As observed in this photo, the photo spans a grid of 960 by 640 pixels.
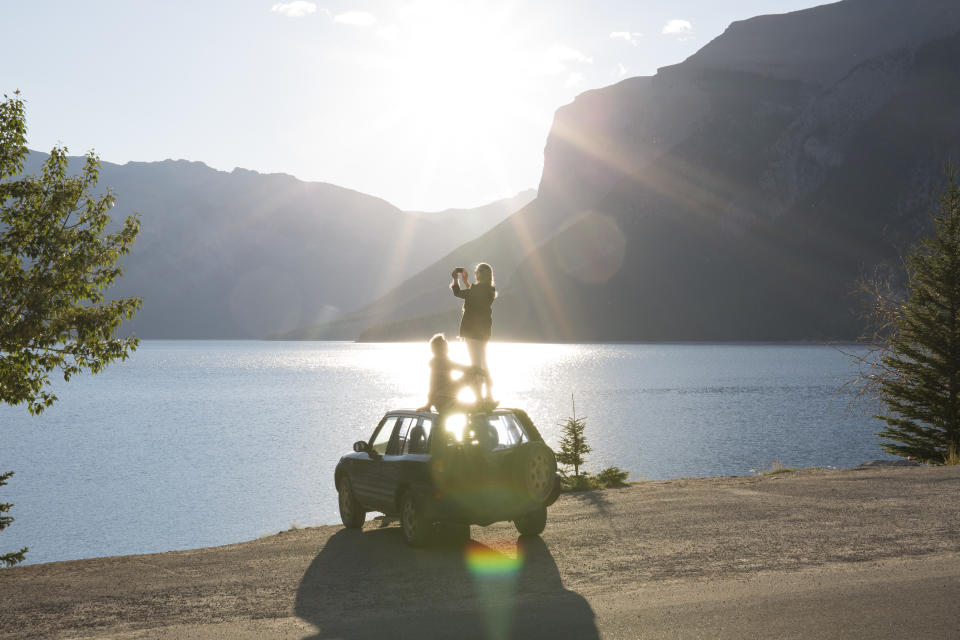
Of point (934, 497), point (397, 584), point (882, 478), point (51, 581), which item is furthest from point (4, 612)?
point (882, 478)

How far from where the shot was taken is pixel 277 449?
56344mm

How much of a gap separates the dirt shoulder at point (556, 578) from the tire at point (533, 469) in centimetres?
83

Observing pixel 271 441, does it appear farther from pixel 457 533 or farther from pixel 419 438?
pixel 419 438

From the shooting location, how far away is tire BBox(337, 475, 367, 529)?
1273cm

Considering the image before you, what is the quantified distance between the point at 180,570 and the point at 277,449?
1864 inches

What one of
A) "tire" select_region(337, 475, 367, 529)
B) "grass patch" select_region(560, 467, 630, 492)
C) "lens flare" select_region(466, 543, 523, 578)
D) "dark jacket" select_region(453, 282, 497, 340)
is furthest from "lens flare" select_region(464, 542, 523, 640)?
"grass patch" select_region(560, 467, 630, 492)

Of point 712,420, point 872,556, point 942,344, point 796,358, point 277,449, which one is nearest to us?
point 872,556

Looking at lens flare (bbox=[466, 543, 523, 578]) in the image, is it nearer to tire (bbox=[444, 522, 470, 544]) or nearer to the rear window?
tire (bbox=[444, 522, 470, 544])

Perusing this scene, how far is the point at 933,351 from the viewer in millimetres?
24141

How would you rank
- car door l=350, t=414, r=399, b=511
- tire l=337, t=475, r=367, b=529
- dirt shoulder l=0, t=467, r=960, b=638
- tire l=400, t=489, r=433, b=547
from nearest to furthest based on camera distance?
dirt shoulder l=0, t=467, r=960, b=638, tire l=400, t=489, r=433, b=547, car door l=350, t=414, r=399, b=511, tire l=337, t=475, r=367, b=529

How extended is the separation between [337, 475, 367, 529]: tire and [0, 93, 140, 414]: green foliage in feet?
14.9

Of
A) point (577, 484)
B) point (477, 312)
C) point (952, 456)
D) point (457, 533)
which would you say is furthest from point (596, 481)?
point (952, 456)

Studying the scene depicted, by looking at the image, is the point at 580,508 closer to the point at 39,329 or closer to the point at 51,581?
the point at 51,581

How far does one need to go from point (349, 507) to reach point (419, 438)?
2462 mm
